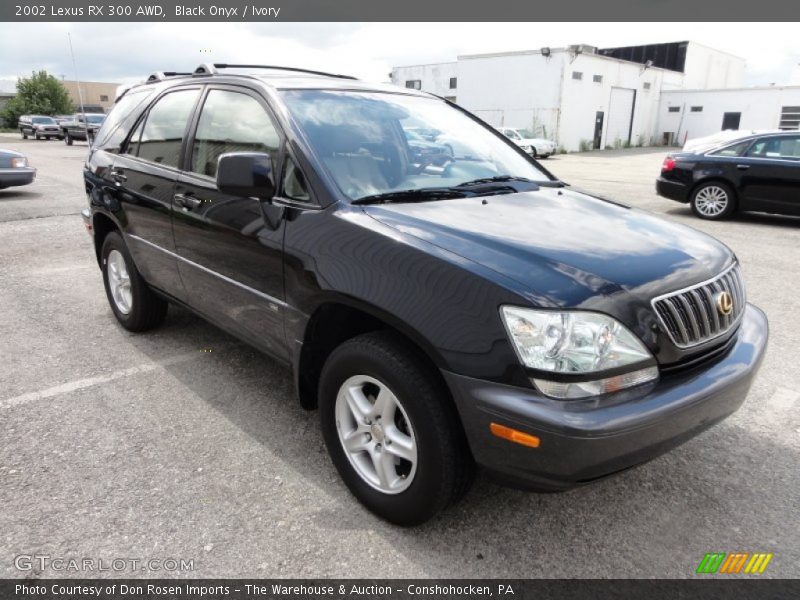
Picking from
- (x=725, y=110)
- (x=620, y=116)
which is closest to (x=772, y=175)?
(x=620, y=116)

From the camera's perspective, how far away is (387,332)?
2389 mm

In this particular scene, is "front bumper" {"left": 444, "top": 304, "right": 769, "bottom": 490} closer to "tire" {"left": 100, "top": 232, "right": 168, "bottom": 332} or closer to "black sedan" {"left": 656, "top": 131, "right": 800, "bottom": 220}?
"tire" {"left": 100, "top": 232, "right": 168, "bottom": 332}

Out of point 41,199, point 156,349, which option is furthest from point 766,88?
point 156,349

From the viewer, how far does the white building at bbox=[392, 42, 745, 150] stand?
34.2 m

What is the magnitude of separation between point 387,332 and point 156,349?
2.57 m

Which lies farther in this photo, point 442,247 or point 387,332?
point 387,332

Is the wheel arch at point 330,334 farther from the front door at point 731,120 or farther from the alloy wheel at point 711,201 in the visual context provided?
the front door at point 731,120

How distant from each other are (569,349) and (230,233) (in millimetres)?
1904

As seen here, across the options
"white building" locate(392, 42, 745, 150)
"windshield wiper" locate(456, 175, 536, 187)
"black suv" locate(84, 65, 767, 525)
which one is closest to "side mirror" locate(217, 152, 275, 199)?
"black suv" locate(84, 65, 767, 525)

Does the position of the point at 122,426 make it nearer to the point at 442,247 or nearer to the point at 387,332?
the point at 387,332

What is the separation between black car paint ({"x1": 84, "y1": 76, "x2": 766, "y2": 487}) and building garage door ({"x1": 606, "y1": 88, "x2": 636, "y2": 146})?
129ft

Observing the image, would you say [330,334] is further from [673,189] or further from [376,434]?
[673,189]

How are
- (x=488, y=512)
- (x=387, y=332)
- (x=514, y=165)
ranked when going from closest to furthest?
(x=387, y=332), (x=488, y=512), (x=514, y=165)

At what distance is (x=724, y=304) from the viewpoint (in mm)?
2400
